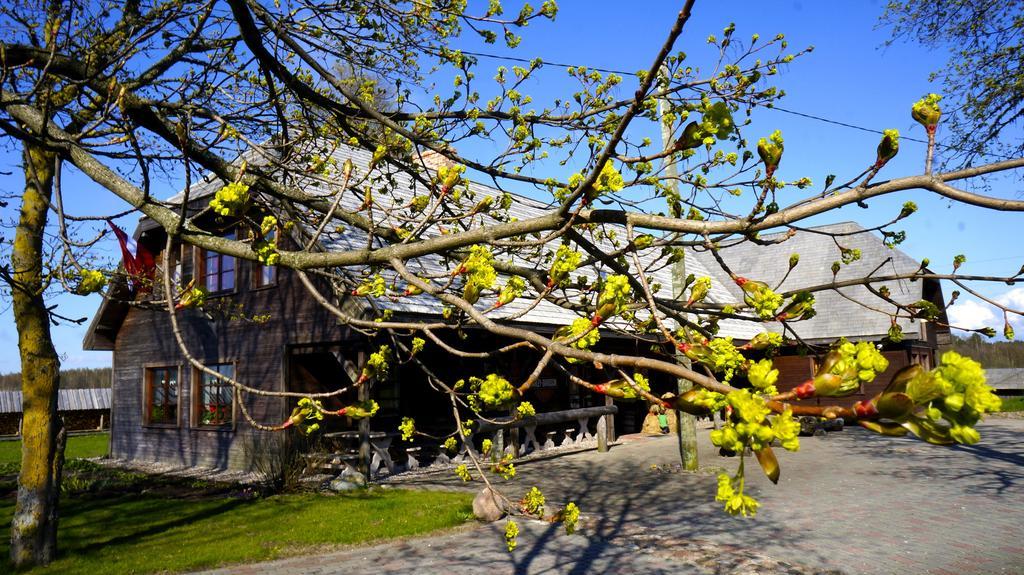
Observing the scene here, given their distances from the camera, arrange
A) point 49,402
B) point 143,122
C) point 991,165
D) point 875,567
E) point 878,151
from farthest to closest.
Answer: point 49,402
point 875,567
point 143,122
point 878,151
point 991,165

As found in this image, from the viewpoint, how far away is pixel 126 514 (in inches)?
422

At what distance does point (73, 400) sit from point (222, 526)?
26.8m

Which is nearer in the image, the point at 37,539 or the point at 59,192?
the point at 59,192

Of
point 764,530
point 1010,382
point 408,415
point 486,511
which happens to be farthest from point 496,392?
point 1010,382

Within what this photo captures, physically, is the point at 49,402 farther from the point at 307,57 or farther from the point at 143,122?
the point at 307,57

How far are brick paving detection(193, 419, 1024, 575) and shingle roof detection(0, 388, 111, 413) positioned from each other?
25.1 meters

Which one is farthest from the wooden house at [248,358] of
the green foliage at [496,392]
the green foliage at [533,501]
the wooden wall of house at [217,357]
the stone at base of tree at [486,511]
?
the green foliage at [496,392]

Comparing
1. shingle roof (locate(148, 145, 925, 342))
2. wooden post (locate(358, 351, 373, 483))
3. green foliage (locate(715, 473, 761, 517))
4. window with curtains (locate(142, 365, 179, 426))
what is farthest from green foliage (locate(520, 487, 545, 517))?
window with curtains (locate(142, 365, 179, 426))

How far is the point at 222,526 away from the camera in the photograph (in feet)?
30.9

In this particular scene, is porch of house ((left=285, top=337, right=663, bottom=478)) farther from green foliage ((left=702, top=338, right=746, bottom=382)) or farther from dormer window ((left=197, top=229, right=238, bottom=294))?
green foliage ((left=702, top=338, right=746, bottom=382))

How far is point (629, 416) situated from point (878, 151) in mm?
19938

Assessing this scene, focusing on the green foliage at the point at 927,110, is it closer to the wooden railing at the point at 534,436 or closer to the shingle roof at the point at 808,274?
the wooden railing at the point at 534,436

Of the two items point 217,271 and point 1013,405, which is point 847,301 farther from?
point 217,271

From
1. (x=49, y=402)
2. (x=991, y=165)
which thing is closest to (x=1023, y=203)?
(x=991, y=165)
